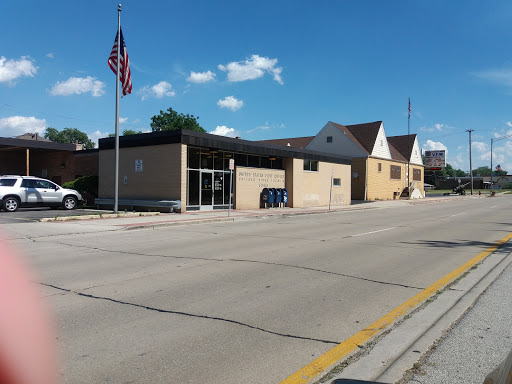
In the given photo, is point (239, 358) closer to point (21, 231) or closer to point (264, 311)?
point (264, 311)

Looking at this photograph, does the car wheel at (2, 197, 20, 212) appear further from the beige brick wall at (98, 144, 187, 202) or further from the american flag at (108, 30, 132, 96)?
the american flag at (108, 30, 132, 96)

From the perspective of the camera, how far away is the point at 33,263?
8.35m

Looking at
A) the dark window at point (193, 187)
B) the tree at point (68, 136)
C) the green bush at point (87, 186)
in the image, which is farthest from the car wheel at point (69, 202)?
the tree at point (68, 136)

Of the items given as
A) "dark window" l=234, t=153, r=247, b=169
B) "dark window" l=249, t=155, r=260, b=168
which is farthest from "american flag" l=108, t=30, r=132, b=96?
"dark window" l=249, t=155, r=260, b=168

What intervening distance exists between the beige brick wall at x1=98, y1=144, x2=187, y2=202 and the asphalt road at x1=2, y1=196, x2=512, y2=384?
28.6ft

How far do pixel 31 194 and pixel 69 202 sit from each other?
1993 mm

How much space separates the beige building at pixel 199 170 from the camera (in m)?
20.5

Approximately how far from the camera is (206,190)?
22625 mm

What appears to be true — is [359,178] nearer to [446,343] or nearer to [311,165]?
[311,165]

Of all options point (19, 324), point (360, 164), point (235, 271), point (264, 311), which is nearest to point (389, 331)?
point (264, 311)

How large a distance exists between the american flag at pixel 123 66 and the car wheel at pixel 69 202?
6.92 metres

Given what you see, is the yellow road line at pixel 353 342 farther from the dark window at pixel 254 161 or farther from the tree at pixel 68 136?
the tree at pixel 68 136

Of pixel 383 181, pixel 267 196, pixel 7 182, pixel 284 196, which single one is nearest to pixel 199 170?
pixel 267 196

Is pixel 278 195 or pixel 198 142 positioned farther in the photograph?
pixel 278 195
